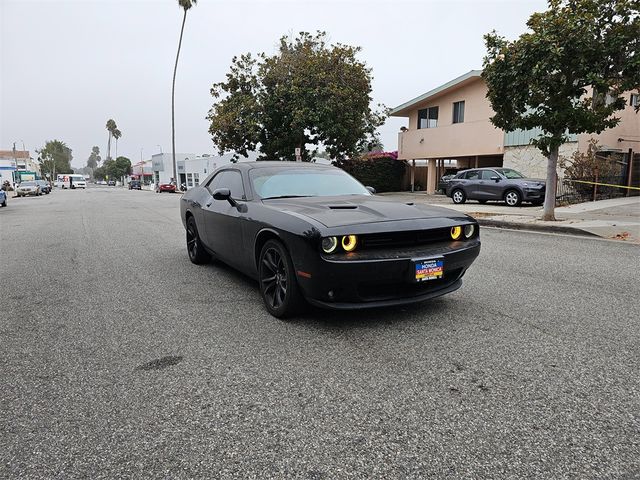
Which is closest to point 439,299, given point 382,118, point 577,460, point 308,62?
point 577,460

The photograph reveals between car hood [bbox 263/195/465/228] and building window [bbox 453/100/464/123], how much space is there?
22358 millimetres

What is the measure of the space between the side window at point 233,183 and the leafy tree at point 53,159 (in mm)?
143429

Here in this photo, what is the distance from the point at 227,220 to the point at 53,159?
15356cm

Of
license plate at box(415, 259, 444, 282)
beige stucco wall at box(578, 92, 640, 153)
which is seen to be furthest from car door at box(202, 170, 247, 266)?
beige stucco wall at box(578, 92, 640, 153)

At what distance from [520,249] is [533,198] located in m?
9.43

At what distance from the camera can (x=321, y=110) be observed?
24.9 metres

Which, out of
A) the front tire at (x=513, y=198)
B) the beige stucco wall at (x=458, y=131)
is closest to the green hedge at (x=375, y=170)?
the beige stucco wall at (x=458, y=131)

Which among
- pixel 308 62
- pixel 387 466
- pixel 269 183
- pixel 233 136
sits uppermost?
pixel 308 62

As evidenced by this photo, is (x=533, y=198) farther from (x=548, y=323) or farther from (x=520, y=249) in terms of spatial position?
(x=548, y=323)

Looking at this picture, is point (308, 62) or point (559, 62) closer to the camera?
point (559, 62)

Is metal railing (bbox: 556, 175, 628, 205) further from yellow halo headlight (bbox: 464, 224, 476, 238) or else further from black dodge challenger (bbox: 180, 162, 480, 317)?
black dodge challenger (bbox: 180, 162, 480, 317)

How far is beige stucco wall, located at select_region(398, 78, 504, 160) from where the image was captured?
23391 mm

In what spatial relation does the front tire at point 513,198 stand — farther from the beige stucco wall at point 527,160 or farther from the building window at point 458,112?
the building window at point 458,112

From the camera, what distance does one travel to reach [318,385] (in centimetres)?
290
